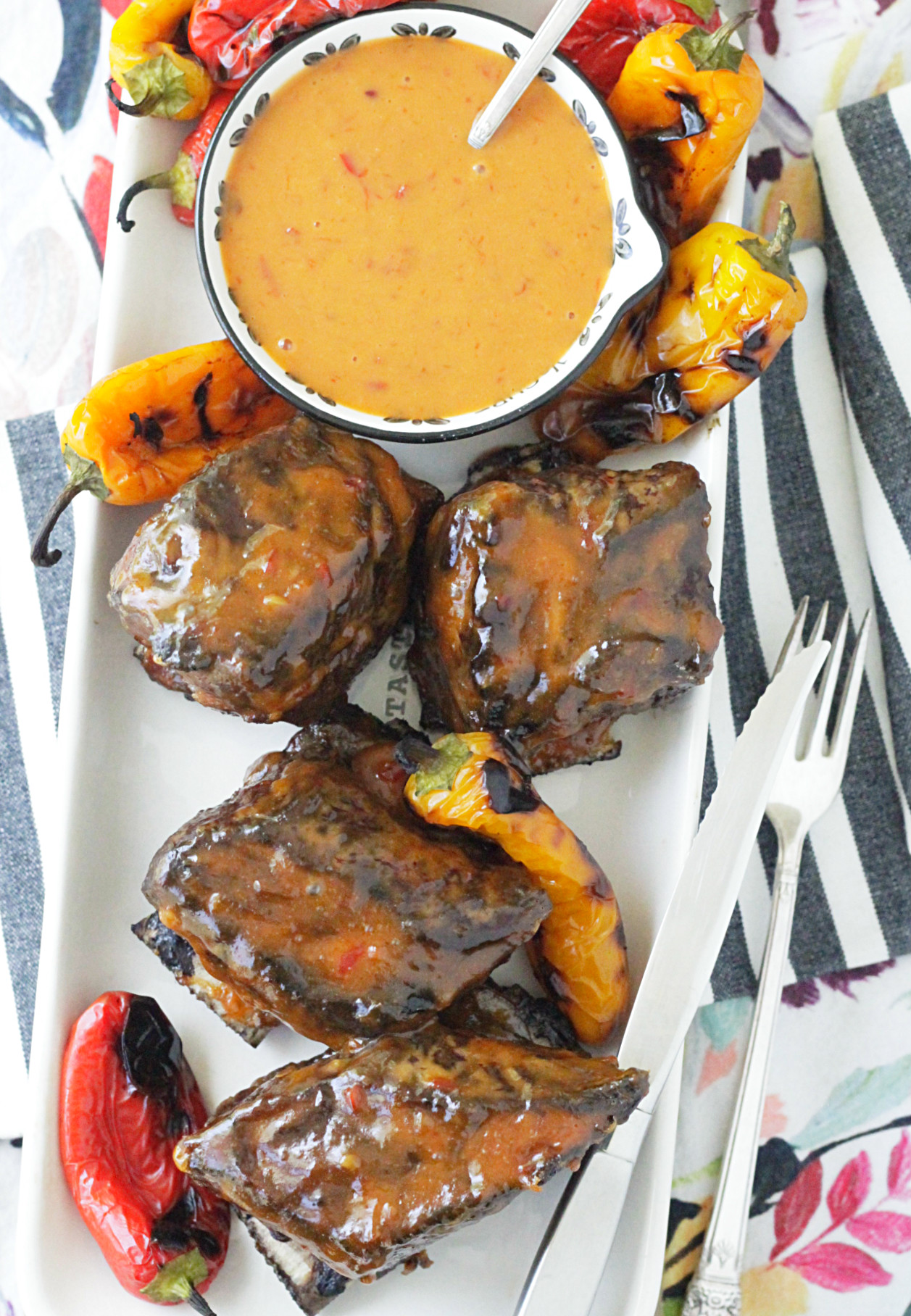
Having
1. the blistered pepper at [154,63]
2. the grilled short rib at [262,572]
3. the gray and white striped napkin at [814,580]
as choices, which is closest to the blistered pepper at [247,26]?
the blistered pepper at [154,63]

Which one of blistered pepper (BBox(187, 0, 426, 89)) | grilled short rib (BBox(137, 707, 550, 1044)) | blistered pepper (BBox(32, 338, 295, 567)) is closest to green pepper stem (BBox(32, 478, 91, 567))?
blistered pepper (BBox(32, 338, 295, 567))

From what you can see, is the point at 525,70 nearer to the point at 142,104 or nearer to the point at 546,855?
the point at 142,104

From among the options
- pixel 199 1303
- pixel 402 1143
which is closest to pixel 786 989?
pixel 402 1143

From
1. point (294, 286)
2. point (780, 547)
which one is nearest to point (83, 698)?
point (294, 286)

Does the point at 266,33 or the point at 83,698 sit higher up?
the point at 266,33

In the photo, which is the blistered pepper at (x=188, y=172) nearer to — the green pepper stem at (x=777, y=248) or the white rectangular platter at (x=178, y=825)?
the white rectangular platter at (x=178, y=825)

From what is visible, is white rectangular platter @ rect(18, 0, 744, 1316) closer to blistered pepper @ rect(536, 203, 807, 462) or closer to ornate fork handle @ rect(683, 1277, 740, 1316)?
blistered pepper @ rect(536, 203, 807, 462)

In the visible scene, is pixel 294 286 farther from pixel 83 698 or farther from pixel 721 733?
pixel 721 733
